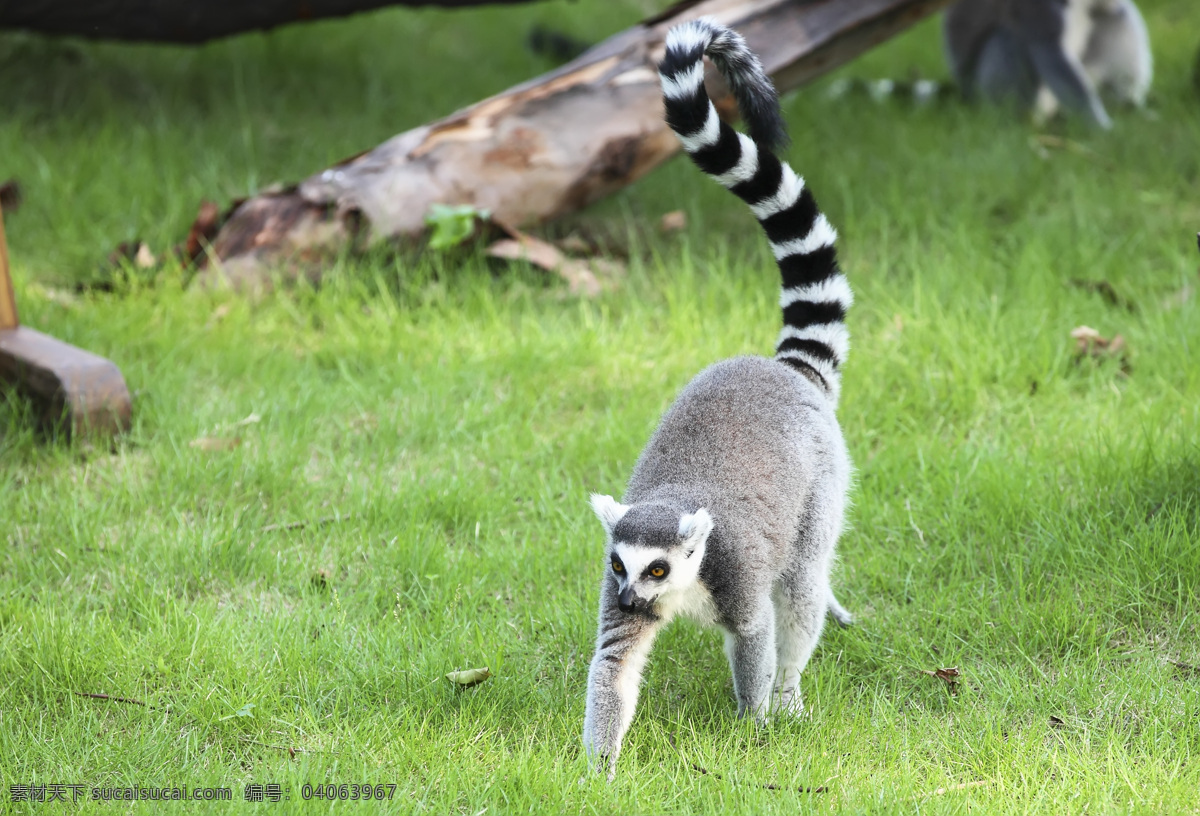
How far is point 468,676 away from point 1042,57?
19.9 ft

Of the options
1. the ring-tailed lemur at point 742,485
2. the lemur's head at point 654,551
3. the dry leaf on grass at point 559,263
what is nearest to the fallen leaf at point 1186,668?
the ring-tailed lemur at point 742,485

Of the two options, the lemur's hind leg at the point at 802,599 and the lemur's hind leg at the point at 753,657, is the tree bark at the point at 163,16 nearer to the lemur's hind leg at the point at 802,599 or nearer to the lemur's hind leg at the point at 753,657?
the lemur's hind leg at the point at 802,599

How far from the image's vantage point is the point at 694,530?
2268 millimetres

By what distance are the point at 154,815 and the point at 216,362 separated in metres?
2.31

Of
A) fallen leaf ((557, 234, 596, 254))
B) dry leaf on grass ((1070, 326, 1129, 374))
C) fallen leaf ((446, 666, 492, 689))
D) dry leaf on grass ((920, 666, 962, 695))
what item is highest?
fallen leaf ((557, 234, 596, 254))

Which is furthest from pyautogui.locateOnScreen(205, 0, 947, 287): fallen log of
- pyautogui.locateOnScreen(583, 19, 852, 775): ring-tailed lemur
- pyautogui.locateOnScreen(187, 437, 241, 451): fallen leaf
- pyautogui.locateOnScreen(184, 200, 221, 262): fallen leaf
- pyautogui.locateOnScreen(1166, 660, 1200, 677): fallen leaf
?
pyautogui.locateOnScreen(1166, 660, 1200, 677): fallen leaf

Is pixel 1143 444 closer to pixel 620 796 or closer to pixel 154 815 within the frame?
pixel 620 796

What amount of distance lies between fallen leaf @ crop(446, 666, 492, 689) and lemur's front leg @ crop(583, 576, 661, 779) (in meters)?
0.34

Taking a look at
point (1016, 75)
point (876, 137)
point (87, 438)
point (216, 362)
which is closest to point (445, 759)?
point (87, 438)

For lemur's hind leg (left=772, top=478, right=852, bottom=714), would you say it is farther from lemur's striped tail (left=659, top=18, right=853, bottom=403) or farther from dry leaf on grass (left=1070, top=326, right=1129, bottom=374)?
dry leaf on grass (left=1070, top=326, right=1129, bottom=374)

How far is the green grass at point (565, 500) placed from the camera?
2.48m

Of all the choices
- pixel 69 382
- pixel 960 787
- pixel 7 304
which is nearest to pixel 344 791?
pixel 960 787

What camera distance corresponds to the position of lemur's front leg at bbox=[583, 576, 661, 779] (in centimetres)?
235

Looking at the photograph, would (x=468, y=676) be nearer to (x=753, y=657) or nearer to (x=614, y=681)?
(x=614, y=681)
